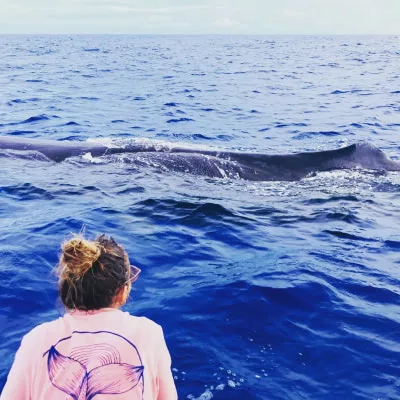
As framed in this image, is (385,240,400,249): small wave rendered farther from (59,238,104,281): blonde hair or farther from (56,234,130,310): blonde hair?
(59,238,104,281): blonde hair

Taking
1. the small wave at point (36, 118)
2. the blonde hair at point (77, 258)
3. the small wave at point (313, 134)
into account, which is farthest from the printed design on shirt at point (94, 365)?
the small wave at point (36, 118)

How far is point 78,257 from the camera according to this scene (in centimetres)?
330

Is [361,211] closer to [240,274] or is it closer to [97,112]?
[240,274]

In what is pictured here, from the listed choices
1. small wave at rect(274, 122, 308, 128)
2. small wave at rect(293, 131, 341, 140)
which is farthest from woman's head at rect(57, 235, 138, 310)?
small wave at rect(274, 122, 308, 128)

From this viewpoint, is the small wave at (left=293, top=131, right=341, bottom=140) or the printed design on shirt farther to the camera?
the small wave at (left=293, top=131, right=341, bottom=140)

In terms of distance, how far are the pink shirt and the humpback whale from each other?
1008cm

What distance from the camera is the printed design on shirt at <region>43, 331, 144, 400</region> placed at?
3133 mm

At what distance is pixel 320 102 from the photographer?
103 feet

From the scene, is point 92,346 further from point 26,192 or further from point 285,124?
point 285,124

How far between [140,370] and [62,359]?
430 millimetres

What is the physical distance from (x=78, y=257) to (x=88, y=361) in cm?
57

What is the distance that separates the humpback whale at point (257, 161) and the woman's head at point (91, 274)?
32.7 feet

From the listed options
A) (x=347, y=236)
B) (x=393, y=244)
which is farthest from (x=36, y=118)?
(x=393, y=244)


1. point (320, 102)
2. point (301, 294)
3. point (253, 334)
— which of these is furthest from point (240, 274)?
point (320, 102)
